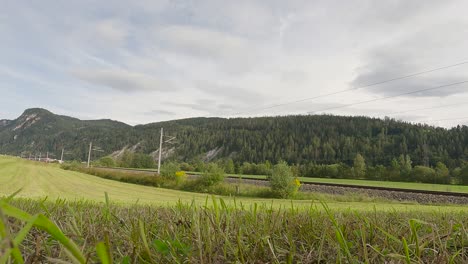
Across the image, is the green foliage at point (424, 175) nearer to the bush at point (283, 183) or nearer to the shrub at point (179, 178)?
the bush at point (283, 183)

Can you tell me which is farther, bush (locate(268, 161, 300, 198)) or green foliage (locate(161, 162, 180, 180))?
green foliage (locate(161, 162, 180, 180))

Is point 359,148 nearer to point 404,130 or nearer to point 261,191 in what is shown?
point 404,130

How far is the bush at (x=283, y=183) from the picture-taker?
23336 mm

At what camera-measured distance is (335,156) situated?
130375 mm

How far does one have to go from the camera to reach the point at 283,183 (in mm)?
23766

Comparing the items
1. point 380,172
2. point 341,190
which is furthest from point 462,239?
point 380,172

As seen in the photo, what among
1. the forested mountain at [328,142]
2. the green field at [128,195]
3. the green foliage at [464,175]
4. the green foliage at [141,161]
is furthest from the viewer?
the green foliage at [141,161]

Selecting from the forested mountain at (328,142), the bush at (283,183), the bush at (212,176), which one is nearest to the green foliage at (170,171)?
the bush at (212,176)

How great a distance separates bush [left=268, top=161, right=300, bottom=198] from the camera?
76.6 feet

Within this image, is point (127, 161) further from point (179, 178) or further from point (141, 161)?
point (179, 178)

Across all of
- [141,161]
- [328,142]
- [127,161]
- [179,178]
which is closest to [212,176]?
[179,178]

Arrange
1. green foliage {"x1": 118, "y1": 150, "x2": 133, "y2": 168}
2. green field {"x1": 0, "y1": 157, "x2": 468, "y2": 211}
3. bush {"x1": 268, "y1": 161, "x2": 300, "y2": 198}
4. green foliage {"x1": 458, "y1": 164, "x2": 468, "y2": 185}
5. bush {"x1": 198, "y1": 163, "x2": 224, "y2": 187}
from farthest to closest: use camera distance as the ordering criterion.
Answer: green foliage {"x1": 118, "y1": 150, "x2": 133, "y2": 168}
green foliage {"x1": 458, "y1": 164, "x2": 468, "y2": 185}
bush {"x1": 198, "y1": 163, "x2": 224, "y2": 187}
bush {"x1": 268, "y1": 161, "x2": 300, "y2": 198}
green field {"x1": 0, "y1": 157, "x2": 468, "y2": 211}

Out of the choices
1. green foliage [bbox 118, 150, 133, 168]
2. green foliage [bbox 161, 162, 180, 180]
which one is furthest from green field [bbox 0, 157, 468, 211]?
green foliage [bbox 118, 150, 133, 168]

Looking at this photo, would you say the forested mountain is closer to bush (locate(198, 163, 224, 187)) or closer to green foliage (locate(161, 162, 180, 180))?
bush (locate(198, 163, 224, 187))
